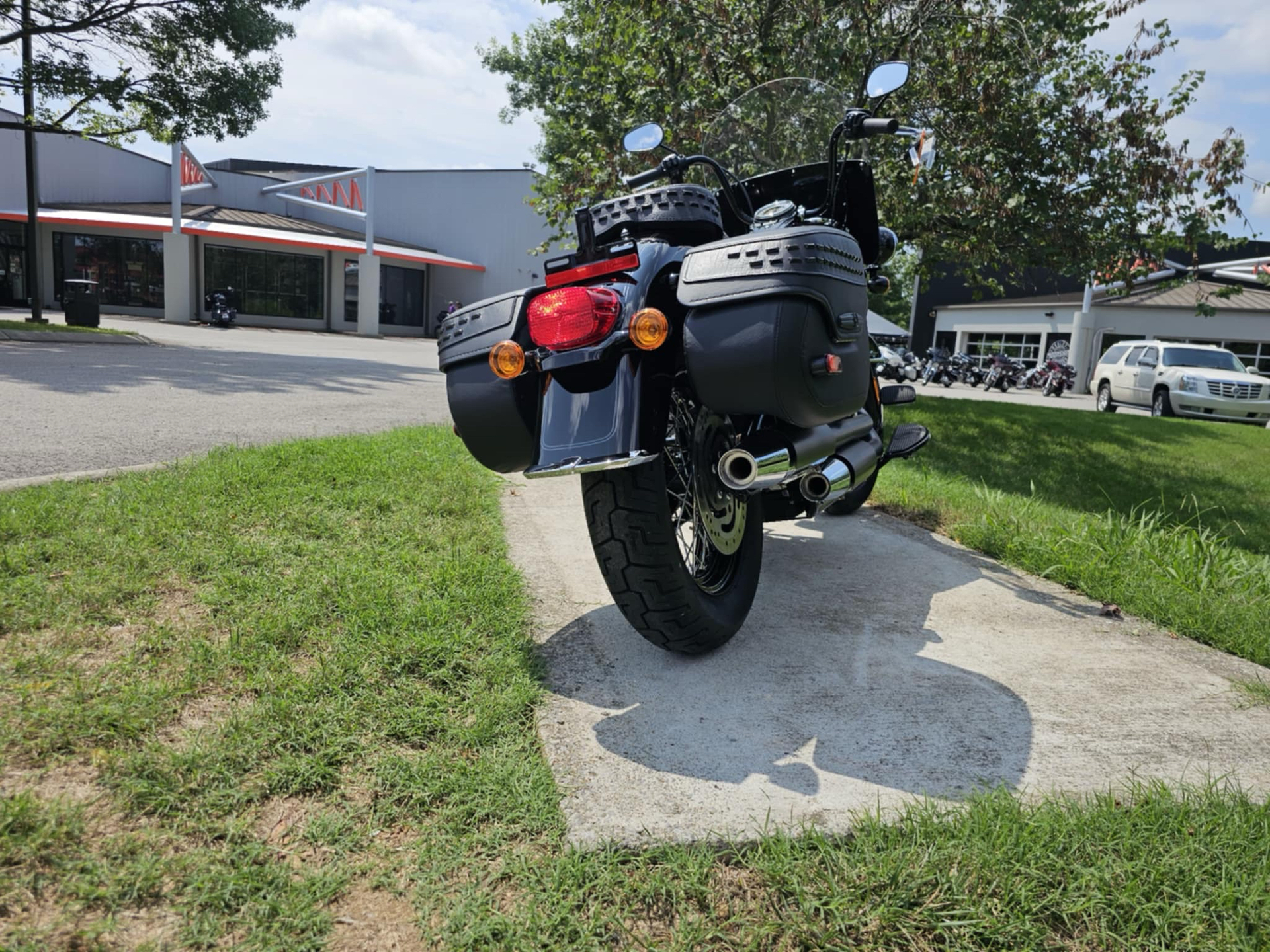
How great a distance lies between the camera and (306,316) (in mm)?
32844

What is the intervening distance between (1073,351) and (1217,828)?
3214 cm

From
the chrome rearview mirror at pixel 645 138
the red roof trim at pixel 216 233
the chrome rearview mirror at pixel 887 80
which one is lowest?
the chrome rearview mirror at pixel 645 138

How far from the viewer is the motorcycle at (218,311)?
1050 inches

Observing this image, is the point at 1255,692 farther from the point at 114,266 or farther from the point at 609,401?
the point at 114,266

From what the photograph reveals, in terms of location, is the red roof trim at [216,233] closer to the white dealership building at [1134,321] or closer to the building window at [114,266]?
the building window at [114,266]

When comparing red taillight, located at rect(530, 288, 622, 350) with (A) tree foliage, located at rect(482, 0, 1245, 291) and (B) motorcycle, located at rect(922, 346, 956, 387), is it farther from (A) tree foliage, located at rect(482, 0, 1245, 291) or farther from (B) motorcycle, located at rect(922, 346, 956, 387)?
(B) motorcycle, located at rect(922, 346, 956, 387)

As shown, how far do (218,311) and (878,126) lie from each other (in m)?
28.0

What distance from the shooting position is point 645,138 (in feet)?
11.4

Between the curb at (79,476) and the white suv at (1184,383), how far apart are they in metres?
18.8

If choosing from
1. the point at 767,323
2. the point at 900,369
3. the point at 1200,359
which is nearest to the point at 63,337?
the point at 767,323

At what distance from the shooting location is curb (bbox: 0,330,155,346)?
13.5 m

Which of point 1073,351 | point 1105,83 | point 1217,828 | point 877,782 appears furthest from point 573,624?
point 1073,351

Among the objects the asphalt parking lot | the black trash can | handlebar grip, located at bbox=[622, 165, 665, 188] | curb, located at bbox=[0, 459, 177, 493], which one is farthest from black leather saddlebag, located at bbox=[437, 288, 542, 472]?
the black trash can

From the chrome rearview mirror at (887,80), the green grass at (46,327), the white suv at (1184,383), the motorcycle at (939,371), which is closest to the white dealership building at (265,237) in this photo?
the green grass at (46,327)
